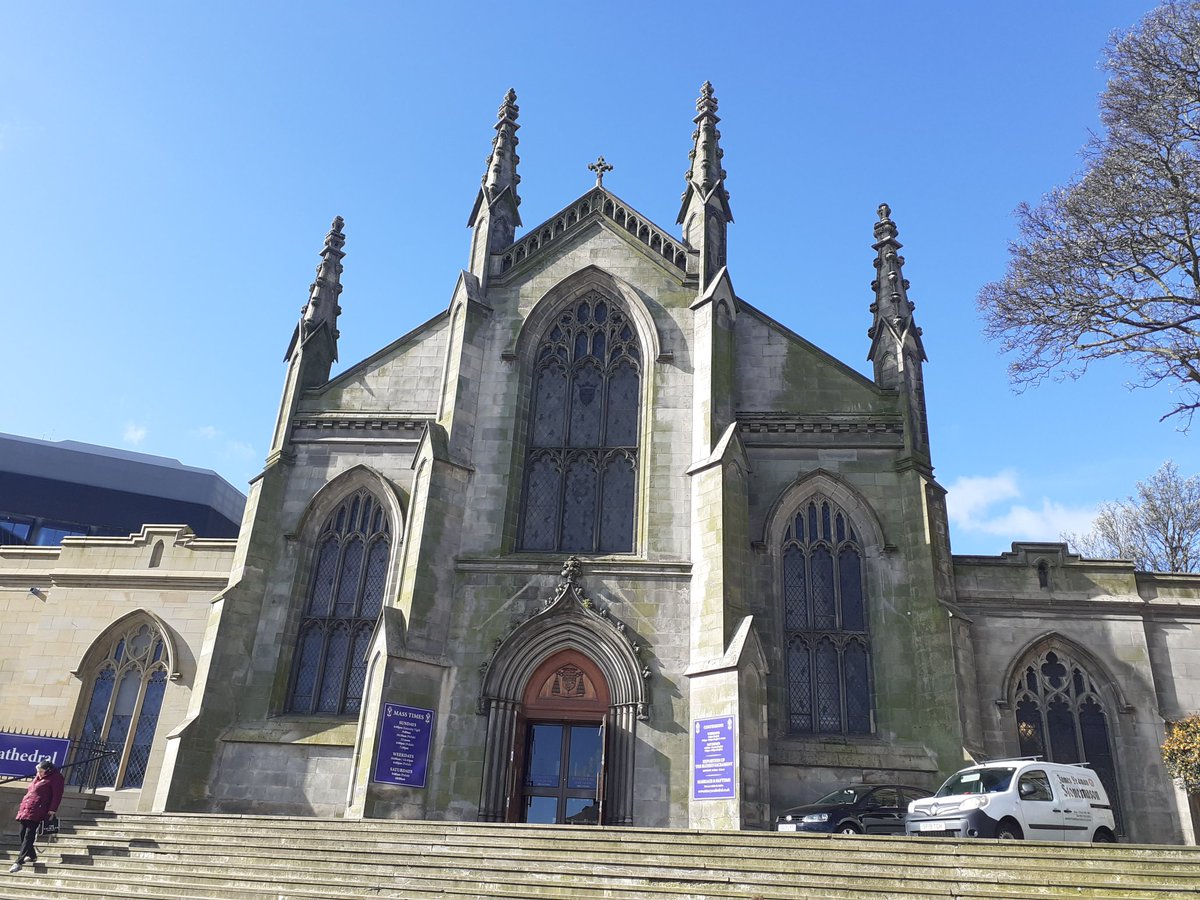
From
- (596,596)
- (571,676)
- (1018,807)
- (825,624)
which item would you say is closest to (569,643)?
(571,676)

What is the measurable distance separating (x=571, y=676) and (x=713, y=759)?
3.63 meters

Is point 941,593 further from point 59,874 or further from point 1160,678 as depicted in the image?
point 59,874

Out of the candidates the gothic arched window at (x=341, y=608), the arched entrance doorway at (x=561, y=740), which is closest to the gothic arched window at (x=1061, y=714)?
the arched entrance doorway at (x=561, y=740)

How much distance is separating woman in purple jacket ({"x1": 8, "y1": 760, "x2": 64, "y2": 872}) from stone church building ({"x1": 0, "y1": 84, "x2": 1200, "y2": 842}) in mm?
4099

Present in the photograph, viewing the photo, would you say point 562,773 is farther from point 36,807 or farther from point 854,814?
point 36,807

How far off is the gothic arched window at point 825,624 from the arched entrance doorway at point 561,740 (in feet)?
12.9

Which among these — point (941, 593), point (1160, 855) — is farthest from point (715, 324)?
point (1160, 855)

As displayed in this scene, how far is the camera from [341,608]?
68.7 ft

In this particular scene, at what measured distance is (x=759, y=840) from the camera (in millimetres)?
12523

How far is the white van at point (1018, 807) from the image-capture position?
529 inches

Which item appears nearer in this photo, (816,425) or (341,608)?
(341,608)

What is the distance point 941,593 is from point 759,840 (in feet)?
28.9

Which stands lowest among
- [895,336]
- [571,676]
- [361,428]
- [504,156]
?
[571,676]

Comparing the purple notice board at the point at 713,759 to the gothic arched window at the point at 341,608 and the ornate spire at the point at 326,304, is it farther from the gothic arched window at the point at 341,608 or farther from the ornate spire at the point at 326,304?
the ornate spire at the point at 326,304
